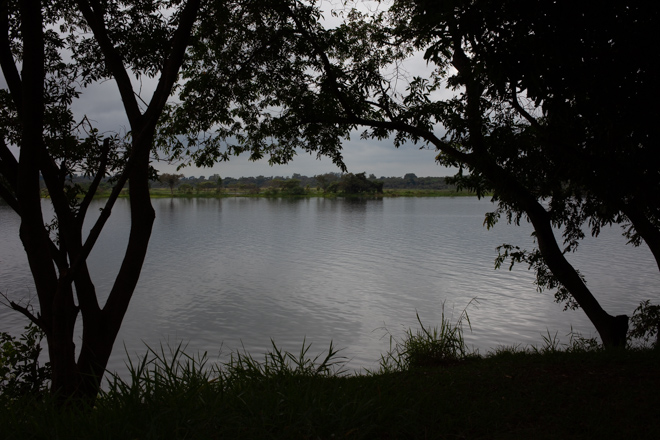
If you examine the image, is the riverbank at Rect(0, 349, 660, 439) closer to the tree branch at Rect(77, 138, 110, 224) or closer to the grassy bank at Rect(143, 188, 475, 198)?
the tree branch at Rect(77, 138, 110, 224)

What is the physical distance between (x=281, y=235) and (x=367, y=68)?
20.4 meters

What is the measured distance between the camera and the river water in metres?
10.0

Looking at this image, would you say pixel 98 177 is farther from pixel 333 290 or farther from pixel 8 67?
pixel 333 290

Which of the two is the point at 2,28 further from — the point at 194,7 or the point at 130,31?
the point at 194,7

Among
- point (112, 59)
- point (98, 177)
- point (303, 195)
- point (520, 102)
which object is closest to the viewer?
point (98, 177)

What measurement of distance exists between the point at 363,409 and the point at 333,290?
11.0 metres

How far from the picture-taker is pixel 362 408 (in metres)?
2.93

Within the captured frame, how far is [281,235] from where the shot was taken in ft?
88.2

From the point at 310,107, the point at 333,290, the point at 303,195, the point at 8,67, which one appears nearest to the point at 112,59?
the point at 8,67

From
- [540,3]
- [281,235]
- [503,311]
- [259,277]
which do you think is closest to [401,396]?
[540,3]

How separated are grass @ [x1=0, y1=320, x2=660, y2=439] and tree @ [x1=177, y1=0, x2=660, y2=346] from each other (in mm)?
2030

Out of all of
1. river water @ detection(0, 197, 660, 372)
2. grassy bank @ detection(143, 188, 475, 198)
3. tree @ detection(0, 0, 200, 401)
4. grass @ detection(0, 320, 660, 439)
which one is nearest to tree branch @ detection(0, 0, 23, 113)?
tree @ detection(0, 0, 200, 401)

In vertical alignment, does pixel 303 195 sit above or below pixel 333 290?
above

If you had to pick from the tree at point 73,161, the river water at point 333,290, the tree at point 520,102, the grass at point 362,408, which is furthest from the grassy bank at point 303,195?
the grass at point 362,408
